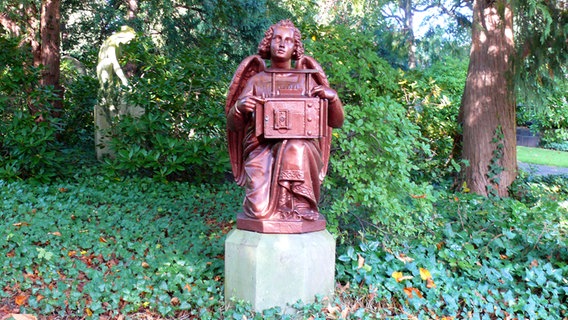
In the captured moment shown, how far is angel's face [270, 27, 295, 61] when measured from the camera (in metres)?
3.83

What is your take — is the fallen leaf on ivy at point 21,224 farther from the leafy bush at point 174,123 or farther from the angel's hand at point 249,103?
the angel's hand at point 249,103

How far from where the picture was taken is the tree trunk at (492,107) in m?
7.41

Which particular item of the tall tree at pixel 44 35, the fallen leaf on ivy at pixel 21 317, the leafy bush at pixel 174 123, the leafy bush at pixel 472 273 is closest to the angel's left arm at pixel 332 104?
the leafy bush at pixel 472 273

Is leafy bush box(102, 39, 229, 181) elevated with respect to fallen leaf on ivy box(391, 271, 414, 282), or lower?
elevated

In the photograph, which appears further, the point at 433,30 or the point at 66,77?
the point at 66,77

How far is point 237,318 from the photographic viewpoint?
357 cm

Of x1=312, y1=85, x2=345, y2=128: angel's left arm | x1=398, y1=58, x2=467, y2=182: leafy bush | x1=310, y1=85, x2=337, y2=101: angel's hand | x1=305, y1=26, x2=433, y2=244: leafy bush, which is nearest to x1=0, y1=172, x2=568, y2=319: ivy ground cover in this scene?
x1=305, y1=26, x2=433, y2=244: leafy bush

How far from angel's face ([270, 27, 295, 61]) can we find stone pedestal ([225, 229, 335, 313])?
4.26ft

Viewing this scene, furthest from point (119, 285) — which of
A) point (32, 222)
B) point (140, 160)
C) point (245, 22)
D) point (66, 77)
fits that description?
point (66, 77)

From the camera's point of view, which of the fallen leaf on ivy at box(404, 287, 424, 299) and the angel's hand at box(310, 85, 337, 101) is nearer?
the angel's hand at box(310, 85, 337, 101)

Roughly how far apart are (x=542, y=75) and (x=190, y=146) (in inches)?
200

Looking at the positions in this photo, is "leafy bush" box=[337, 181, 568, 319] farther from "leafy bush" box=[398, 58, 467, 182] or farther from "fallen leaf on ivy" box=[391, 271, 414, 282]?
"leafy bush" box=[398, 58, 467, 182]

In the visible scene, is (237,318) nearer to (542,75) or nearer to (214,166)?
(214,166)

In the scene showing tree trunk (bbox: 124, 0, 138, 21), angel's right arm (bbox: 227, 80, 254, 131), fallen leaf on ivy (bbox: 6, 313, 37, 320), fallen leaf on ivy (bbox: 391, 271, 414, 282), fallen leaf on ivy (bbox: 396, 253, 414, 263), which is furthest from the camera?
tree trunk (bbox: 124, 0, 138, 21)
